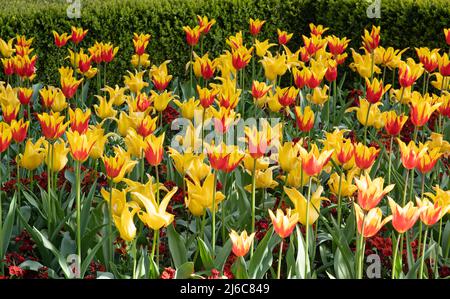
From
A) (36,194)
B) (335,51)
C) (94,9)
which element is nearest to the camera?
(36,194)

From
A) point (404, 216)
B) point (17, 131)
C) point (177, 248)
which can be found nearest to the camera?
point (404, 216)

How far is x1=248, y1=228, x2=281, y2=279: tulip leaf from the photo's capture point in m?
3.55

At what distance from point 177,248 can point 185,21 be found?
4720 millimetres

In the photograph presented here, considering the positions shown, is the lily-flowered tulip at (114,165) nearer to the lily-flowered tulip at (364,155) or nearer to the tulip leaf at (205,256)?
the tulip leaf at (205,256)

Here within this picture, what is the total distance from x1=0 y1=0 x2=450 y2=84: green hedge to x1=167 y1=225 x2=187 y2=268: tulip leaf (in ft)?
13.5

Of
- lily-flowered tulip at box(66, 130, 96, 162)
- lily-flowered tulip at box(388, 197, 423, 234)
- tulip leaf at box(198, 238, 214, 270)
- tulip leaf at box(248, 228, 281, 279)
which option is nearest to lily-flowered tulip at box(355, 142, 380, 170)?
tulip leaf at box(248, 228, 281, 279)

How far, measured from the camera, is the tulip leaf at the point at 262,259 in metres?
3.55

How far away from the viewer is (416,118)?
13.6 ft

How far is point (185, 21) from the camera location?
26.8ft

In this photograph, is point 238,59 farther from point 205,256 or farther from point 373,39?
point 205,256

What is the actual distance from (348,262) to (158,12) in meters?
4.81

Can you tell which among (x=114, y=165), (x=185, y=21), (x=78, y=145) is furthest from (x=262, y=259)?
(x=185, y=21)
